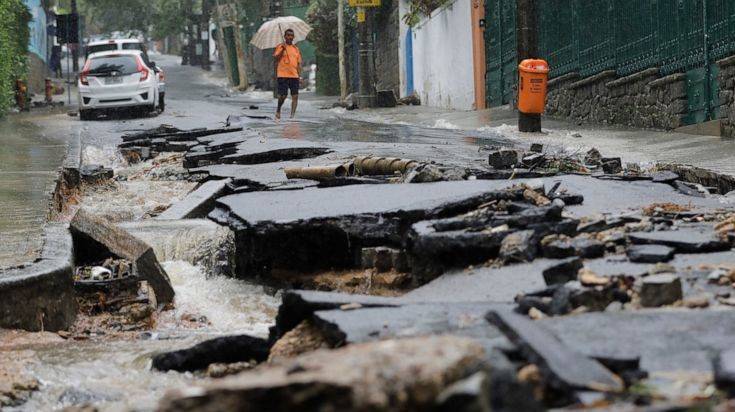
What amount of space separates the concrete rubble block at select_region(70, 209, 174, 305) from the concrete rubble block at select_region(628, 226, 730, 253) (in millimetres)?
2966

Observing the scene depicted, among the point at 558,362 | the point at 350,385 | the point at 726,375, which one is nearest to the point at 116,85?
the point at 558,362

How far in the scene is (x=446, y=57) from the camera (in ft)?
94.4

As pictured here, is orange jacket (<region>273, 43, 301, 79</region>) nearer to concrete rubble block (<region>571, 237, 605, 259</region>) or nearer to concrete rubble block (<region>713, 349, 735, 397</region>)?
concrete rubble block (<region>571, 237, 605, 259</region>)

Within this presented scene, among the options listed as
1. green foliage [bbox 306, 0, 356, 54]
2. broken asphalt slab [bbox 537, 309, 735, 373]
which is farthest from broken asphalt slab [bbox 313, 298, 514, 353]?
green foliage [bbox 306, 0, 356, 54]

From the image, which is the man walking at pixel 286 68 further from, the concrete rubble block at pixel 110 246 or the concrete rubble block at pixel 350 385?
the concrete rubble block at pixel 350 385

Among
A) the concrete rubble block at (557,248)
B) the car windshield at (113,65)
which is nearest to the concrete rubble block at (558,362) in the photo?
the concrete rubble block at (557,248)

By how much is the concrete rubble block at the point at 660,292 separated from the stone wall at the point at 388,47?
3076cm

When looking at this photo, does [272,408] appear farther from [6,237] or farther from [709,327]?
[6,237]

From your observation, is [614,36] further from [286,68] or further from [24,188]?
[24,188]

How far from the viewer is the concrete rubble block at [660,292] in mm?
4703

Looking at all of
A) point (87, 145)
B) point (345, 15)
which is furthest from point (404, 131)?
point (345, 15)

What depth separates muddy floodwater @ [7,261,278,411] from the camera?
472 cm

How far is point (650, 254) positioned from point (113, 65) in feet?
72.2

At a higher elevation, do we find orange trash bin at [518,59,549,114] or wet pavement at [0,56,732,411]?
orange trash bin at [518,59,549,114]
